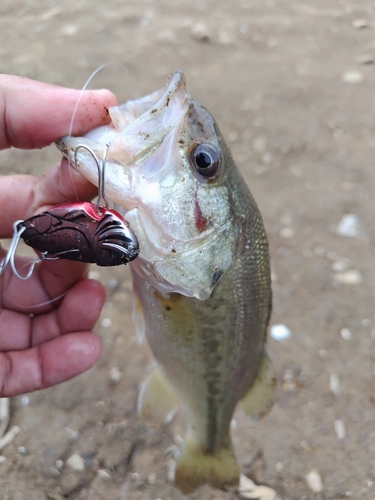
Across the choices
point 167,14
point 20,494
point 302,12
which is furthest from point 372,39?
point 20,494

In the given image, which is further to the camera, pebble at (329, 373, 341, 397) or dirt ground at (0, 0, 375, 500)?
pebble at (329, 373, 341, 397)

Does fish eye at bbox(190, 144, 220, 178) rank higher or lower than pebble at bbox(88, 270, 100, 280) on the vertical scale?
higher

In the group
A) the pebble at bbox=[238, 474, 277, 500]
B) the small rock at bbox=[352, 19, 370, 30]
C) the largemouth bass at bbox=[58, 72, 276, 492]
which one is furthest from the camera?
the small rock at bbox=[352, 19, 370, 30]

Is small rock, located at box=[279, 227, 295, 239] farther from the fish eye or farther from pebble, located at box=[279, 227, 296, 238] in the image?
the fish eye

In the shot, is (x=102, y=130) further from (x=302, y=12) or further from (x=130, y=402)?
(x=302, y=12)

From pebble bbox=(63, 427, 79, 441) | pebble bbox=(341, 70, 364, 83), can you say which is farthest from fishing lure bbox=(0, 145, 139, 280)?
pebble bbox=(341, 70, 364, 83)

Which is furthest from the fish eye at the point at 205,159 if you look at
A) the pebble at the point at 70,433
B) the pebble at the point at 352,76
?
the pebble at the point at 352,76

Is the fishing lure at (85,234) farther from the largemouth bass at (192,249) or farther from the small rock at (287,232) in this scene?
the small rock at (287,232)
